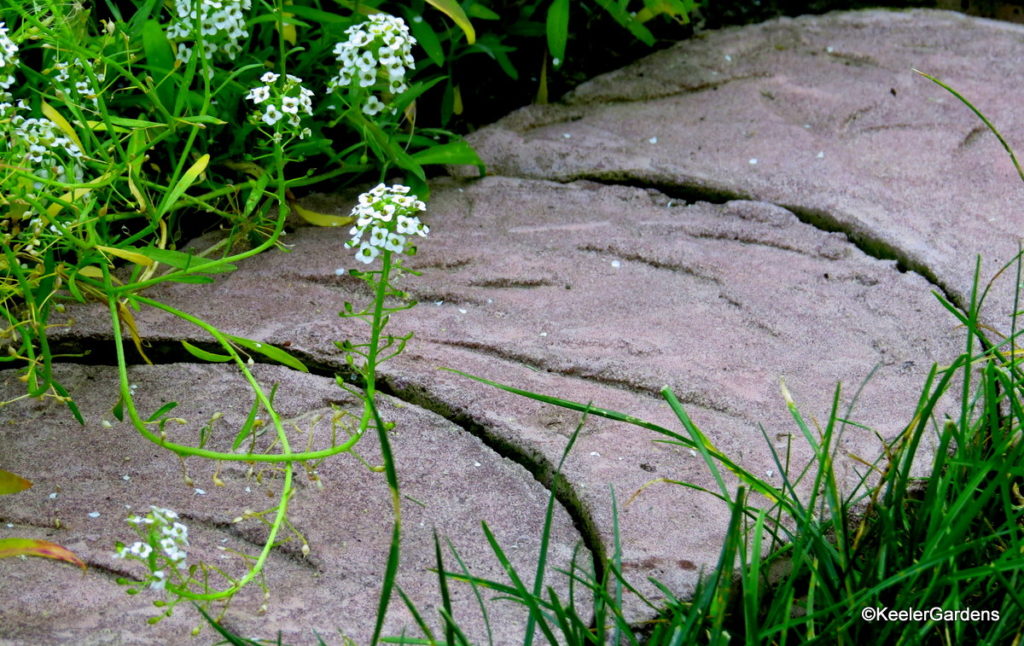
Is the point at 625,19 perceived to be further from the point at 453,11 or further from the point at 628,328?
the point at 628,328

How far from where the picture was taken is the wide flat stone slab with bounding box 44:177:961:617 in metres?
1.92

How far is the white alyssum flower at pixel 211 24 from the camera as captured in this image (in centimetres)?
236

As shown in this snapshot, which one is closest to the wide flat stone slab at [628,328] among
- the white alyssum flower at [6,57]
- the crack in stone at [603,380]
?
the crack in stone at [603,380]

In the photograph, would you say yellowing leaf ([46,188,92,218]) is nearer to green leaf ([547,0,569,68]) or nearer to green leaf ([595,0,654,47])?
green leaf ([547,0,569,68])

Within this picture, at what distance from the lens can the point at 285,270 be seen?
2504 millimetres

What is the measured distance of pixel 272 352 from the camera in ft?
6.73

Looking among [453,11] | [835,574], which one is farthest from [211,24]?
[835,574]

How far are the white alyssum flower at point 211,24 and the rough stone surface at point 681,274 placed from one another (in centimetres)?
47

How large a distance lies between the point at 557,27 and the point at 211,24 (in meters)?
1.07

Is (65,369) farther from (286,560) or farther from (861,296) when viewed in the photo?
(861,296)

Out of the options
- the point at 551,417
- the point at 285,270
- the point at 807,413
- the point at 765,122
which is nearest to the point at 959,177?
the point at 765,122

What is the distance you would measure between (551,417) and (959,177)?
147cm

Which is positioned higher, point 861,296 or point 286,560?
point 861,296

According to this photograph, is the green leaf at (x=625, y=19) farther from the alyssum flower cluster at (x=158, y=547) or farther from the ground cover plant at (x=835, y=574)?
the alyssum flower cluster at (x=158, y=547)
